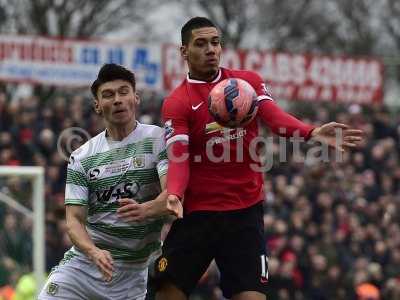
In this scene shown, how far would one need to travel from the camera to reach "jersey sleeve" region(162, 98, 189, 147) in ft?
21.8

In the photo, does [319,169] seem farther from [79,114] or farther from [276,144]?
[79,114]

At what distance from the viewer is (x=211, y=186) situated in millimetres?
6812

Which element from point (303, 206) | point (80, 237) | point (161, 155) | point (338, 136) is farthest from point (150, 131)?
point (303, 206)

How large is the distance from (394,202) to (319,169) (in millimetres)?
1346

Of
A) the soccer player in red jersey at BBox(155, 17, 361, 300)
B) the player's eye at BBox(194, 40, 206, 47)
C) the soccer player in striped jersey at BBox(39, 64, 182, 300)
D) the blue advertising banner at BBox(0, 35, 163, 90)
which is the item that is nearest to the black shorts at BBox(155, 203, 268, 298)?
the soccer player in red jersey at BBox(155, 17, 361, 300)

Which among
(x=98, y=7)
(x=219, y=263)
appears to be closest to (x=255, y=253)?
(x=219, y=263)

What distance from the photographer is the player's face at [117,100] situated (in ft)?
21.5

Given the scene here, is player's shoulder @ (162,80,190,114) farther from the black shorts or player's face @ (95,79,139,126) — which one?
the black shorts

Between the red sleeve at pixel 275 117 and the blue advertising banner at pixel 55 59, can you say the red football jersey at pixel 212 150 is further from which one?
the blue advertising banner at pixel 55 59

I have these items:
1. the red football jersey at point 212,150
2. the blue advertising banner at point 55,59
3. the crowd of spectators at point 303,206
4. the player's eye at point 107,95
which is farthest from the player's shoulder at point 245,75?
the blue advertising banner at point 55,59

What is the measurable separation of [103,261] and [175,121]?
104 cm

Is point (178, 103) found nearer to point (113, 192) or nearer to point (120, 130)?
point (120, 130)

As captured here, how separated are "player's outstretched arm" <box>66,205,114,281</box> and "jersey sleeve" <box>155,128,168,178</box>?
1.76 feet

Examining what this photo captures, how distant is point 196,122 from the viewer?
6766mm
